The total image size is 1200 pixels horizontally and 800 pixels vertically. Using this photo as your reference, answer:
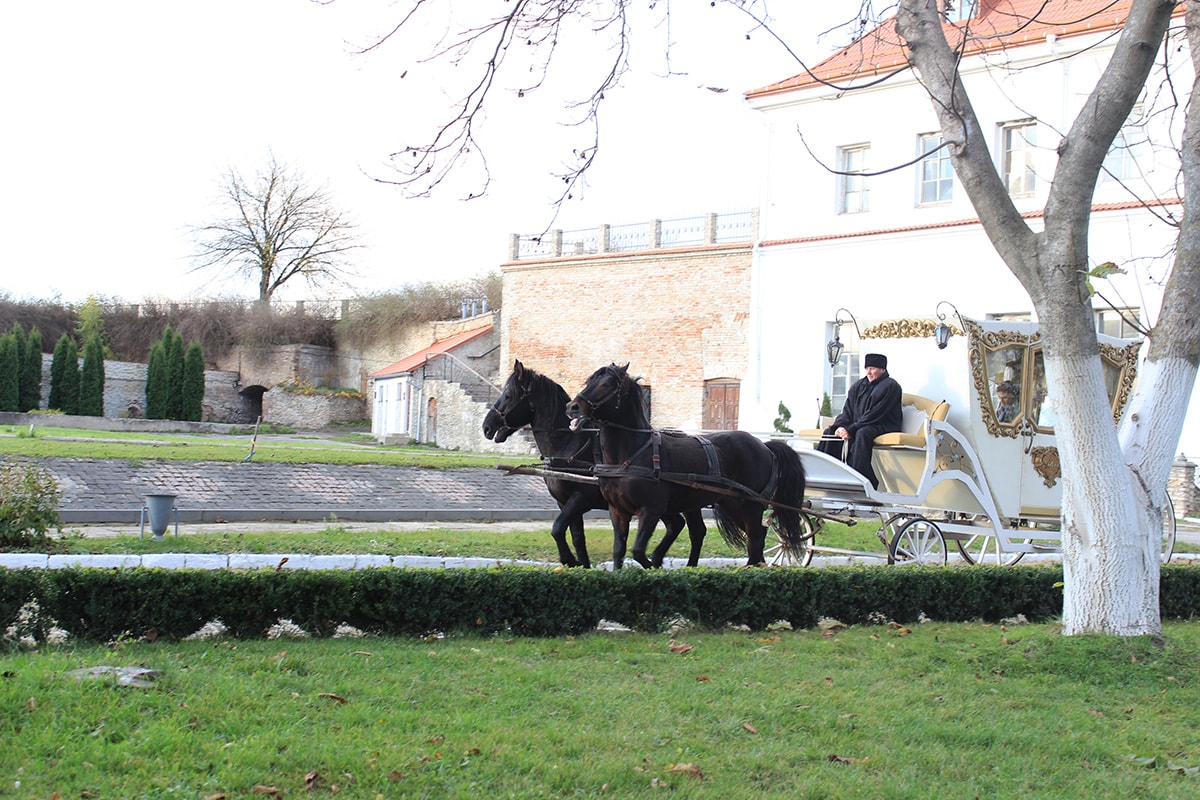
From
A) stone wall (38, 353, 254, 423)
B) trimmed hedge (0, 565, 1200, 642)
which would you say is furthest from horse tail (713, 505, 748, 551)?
stone wall (38, 353, 254, 423)

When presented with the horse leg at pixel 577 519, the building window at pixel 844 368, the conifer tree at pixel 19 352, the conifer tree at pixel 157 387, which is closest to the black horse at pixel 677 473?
the horse leg at pixel 577 519

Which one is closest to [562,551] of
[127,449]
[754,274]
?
[127,449]

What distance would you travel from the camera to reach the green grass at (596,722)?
4199 millimetres

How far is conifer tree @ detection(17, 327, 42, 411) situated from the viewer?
130 feet

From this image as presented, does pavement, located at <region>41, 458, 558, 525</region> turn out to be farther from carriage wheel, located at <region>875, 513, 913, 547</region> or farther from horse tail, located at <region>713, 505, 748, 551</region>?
carriage wheel, located at <region>875, 513, 913, 547</region>

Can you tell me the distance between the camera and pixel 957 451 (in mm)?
10703

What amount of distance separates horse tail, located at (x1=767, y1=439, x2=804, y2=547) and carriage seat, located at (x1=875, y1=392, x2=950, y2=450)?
3.22ft

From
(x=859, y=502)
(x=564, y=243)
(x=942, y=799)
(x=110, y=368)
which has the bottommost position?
(x=942, y=799)

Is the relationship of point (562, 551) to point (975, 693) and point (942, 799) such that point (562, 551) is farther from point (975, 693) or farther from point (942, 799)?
point (942, 799)

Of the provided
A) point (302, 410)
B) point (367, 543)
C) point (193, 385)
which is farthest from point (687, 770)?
point (302, 410)

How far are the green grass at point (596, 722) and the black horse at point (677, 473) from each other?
2.36m

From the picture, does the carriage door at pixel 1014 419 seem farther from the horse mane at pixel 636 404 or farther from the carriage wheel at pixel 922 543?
the horse mane at pixel 636 404

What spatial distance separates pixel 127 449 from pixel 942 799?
17561mm

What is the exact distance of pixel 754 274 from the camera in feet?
88.7
